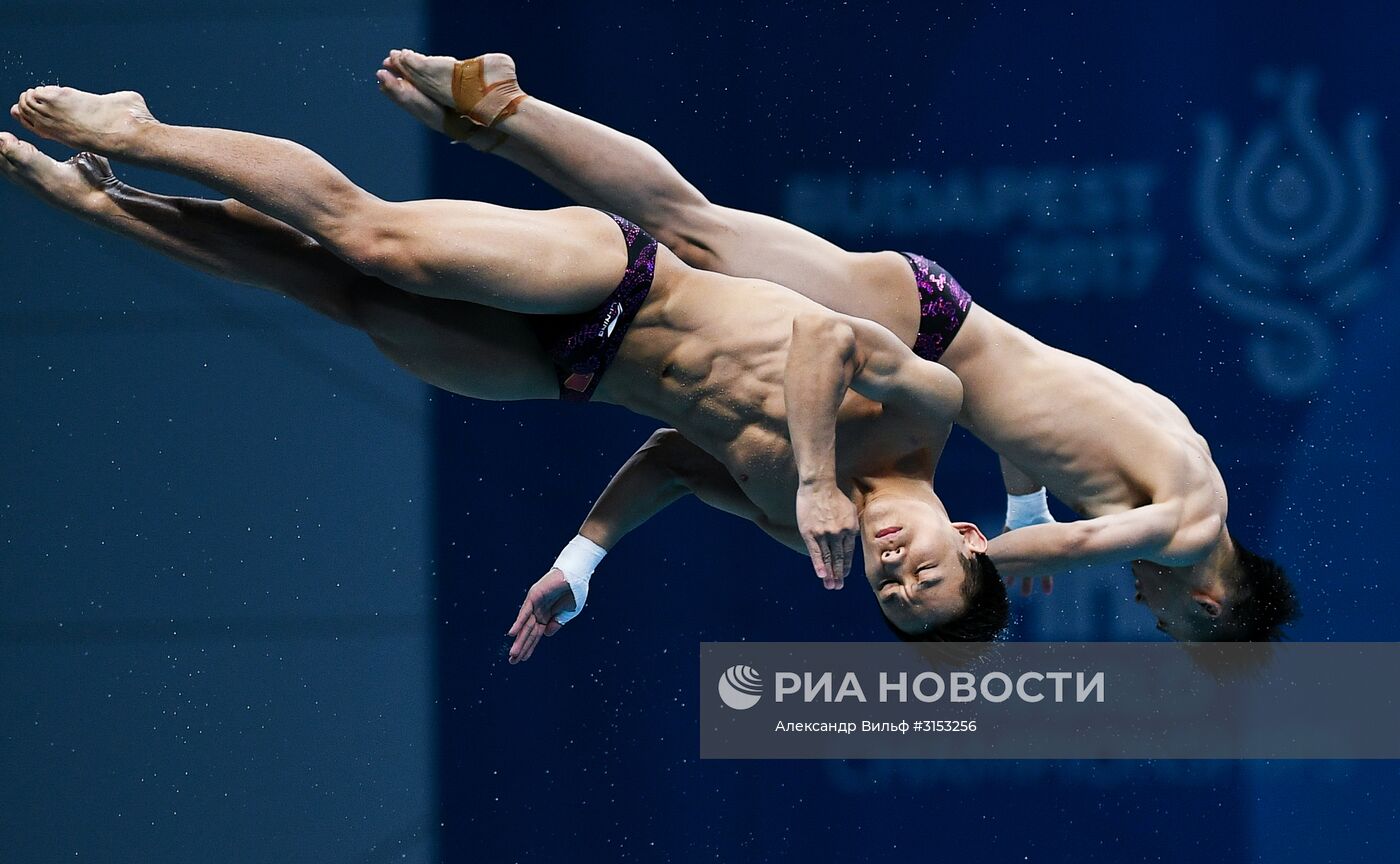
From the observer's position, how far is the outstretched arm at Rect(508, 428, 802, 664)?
14.9ft

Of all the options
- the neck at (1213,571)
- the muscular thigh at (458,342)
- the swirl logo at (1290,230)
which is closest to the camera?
the muscular thigh at (458,342)

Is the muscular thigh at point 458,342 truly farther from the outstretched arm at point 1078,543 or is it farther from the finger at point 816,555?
the outstretched arm at point 1078,543

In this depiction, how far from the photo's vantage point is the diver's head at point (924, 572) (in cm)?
377

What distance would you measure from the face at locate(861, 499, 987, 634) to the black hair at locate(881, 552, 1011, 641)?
1.0 inches

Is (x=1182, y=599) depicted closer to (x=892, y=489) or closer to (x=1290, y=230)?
(x=892, y=489)

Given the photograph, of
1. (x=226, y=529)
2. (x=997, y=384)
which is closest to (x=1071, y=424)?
(x=997, y=384)

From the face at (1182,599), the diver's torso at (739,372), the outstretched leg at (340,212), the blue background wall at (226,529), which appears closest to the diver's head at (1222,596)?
the face at (1182,599)

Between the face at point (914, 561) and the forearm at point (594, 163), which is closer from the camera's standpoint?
the face at point (914, 561)


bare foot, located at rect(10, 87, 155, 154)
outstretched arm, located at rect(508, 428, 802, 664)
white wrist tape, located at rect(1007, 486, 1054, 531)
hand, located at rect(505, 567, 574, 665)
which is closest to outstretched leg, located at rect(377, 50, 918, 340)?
outstretched arm, located at rect(508, 428, 802, 664)

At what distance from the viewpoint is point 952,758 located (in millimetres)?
6008

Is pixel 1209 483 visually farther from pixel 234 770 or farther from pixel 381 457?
pixel 234 770

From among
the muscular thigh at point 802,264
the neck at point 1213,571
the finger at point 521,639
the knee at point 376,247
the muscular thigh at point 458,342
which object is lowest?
the finger at point 521,639

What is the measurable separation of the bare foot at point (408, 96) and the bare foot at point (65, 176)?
702mm

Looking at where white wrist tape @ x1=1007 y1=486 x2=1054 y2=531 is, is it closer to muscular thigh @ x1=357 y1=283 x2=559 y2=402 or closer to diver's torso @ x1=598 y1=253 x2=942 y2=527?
diver's torso @ x1=598 y1=253 x2=942 y2=527
